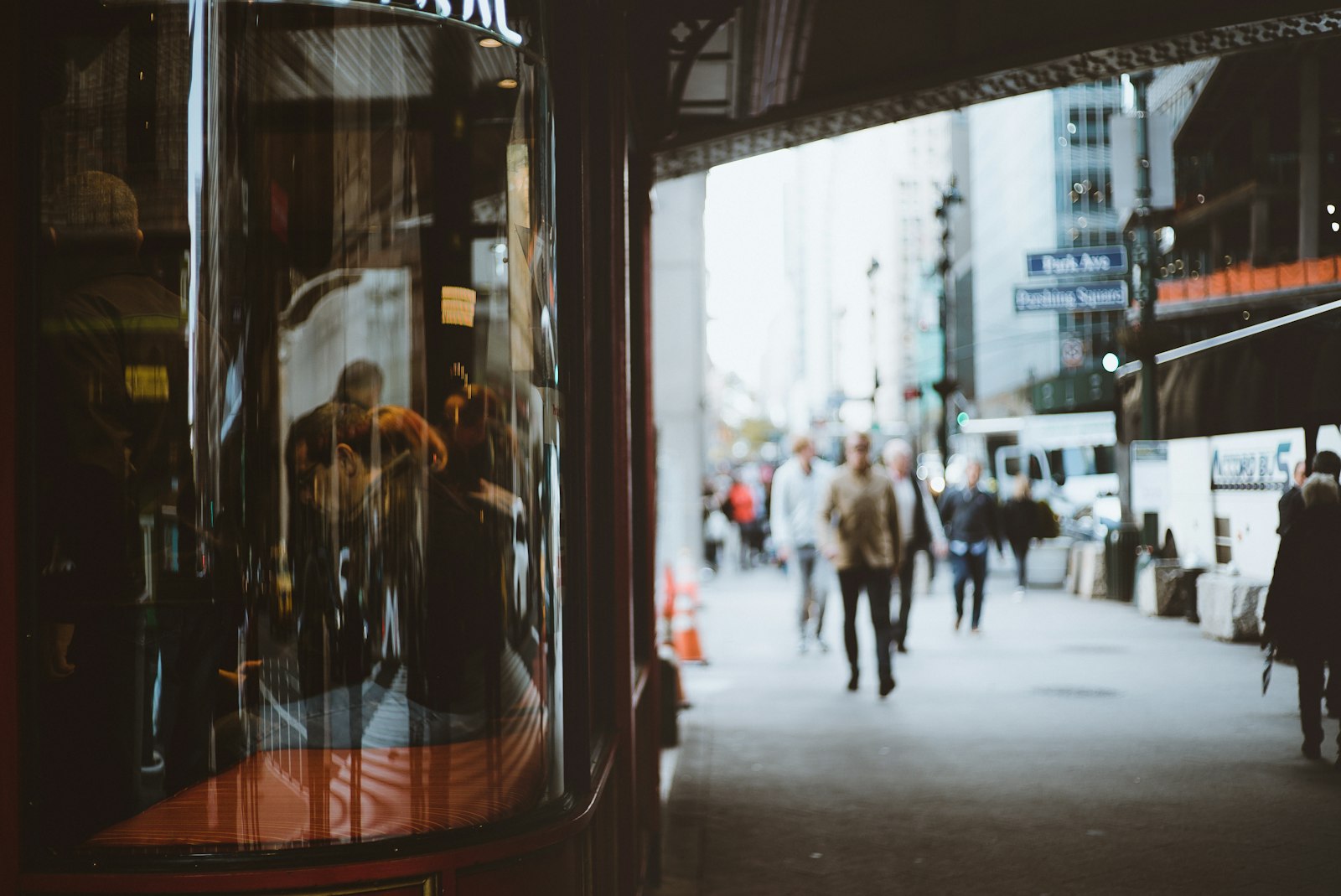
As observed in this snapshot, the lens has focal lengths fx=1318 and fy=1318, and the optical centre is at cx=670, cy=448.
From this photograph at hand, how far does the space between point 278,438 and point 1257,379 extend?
427 centimetres

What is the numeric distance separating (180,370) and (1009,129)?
6292 cm

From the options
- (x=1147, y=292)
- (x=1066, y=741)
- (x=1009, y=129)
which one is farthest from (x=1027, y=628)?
(x=1009, y=129)

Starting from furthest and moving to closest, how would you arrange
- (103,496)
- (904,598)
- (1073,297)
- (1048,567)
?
1. (1048,567)
2. (904,598)
3. (1073,297)
4. (103,496)

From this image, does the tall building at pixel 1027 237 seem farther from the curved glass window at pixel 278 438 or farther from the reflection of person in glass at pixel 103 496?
the reflection of person in glass at pixel 103 496

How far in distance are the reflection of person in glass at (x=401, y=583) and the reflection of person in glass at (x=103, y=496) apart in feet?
1.19

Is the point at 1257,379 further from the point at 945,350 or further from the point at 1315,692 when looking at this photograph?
the point at 945,350

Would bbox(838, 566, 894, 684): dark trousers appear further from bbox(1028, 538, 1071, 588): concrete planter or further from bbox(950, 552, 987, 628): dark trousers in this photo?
bbox(1028, 538, 1071, 588): concrete planter

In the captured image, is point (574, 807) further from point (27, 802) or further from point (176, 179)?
point (176, 179)

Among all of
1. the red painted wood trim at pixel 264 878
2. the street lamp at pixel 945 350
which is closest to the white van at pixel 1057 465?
the street lamp at pixel 945 350

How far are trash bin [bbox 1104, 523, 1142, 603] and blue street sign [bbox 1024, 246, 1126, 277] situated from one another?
106 inches

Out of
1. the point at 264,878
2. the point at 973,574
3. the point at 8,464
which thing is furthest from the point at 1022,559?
the point at 8,464

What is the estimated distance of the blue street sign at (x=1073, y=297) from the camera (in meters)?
11.3

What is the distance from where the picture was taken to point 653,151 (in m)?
7.04

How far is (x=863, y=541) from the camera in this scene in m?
10.8
